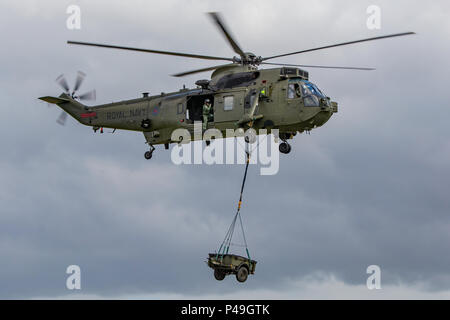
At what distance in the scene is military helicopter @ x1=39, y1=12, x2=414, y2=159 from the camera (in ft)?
99.9

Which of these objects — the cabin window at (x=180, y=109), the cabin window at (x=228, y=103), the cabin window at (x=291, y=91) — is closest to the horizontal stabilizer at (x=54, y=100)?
the cabin window at (x=180, y=109)

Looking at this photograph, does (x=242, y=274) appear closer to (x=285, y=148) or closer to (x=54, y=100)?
(x=285, y=148)

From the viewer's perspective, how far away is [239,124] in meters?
31.0

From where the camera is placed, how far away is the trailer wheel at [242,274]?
27.7m

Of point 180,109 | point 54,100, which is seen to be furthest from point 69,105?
point 180,109

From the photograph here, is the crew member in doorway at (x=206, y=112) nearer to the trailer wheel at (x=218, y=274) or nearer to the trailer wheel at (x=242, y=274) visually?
the trailer wheel at (x=218, y=274)

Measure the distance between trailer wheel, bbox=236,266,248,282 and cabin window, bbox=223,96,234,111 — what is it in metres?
7.63

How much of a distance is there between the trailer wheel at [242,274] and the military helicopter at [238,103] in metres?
6.07

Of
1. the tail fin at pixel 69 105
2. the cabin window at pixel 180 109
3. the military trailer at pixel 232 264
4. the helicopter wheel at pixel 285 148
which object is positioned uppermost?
the tail fin at pixel 69 105

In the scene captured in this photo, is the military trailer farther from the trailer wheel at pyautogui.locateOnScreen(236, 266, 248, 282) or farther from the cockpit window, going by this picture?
the cockpit window

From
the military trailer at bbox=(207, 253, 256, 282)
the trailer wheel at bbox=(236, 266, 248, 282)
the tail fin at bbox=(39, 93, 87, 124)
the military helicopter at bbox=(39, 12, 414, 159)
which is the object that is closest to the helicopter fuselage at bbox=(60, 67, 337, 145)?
the military helicopter at bbox=(39, 12, 414, 159)

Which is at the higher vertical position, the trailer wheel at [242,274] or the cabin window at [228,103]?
the cabin window at [228,103]
